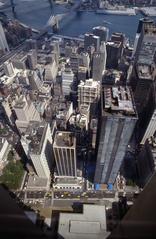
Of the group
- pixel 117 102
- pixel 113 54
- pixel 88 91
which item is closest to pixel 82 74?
pixel 88 91

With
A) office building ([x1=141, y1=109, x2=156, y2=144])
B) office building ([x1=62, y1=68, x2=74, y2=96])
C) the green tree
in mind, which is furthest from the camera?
office building ([x1=62, y1=68, x2=74, y2=96])

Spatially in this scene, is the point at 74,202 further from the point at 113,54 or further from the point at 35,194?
the point at 113,54

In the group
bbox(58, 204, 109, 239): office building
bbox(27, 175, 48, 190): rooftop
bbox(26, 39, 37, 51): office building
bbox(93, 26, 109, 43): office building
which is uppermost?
bbox(93, 26, 109, 43): office building

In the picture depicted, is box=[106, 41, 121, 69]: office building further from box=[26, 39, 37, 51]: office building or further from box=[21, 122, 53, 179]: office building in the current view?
box=[21, 122, 53, 179]: office building

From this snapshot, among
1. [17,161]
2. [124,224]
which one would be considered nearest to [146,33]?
[17,161]

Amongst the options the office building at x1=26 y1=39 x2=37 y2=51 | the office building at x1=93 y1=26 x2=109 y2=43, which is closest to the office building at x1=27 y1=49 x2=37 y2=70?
the office building at x1=26 y1=39 x2=37 y2=51
